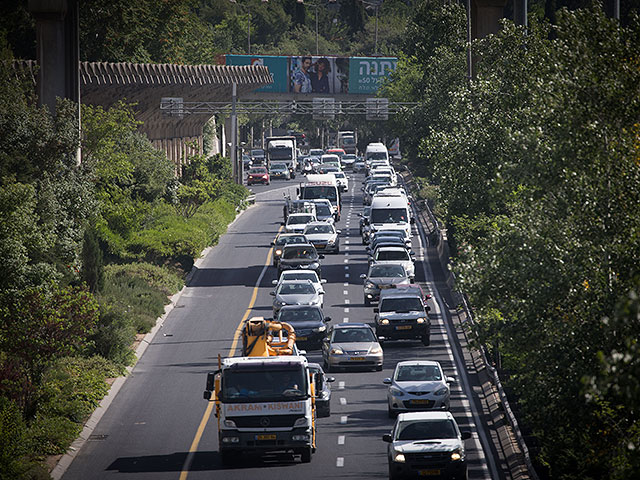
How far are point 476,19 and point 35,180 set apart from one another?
20.3m

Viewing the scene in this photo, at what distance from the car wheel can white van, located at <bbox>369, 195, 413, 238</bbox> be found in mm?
38112

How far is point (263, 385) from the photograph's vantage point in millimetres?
24734

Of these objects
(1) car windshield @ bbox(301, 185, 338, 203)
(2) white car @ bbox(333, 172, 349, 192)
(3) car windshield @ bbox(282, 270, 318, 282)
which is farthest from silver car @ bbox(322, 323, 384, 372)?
(2) white car @ bbox(333, 172, 349, 192)

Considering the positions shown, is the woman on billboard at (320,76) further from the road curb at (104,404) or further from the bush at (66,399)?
the bush at (66,399)

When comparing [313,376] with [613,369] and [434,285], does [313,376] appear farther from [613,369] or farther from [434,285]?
[434,285]

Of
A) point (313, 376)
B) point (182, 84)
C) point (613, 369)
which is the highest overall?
point (182, 84)

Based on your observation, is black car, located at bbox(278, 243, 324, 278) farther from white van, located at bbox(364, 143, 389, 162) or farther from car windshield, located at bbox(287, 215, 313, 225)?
white van, located at bbox(364, 143, 389, 162)

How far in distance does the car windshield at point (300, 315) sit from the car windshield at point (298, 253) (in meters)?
13.9

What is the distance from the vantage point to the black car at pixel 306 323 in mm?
39844

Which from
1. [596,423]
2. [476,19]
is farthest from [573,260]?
[476,19]

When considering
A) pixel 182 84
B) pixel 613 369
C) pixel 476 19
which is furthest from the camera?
pixel 182 84

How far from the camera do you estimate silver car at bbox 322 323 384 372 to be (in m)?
36.6

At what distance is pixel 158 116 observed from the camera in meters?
85.1

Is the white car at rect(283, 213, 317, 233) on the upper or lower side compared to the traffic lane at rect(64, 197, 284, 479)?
upper
